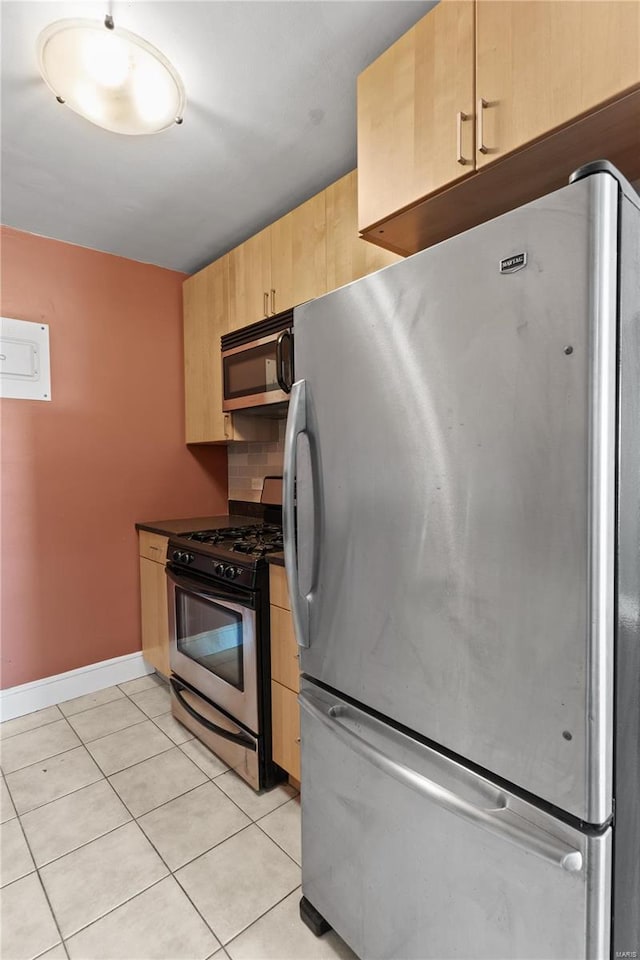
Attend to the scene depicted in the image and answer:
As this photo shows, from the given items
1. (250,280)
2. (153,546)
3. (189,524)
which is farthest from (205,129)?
(153,546)

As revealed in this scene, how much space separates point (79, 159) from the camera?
6.12 ft

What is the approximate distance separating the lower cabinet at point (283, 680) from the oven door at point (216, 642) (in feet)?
0.25

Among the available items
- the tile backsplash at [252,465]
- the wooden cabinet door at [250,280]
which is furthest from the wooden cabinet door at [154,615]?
the wooden cabinet door at [250,280]

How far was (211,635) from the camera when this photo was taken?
208cm

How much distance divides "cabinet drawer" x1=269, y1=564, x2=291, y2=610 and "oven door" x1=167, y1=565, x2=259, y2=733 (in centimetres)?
9

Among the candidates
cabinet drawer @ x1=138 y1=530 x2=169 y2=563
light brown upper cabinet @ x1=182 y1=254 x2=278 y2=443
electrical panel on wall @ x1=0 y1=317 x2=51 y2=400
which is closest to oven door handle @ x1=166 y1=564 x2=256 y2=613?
cabinet drawer @ x1=138 y1=530 x2=169 y2=563

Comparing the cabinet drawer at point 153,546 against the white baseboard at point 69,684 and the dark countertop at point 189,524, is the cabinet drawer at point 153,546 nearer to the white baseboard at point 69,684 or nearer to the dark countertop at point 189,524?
the dark countertop at point 189,524

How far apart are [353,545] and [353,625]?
0.63 ft

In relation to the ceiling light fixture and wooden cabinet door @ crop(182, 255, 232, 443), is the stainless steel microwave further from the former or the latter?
the ceiling light fixture

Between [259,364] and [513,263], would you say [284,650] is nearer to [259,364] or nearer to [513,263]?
[259,364]

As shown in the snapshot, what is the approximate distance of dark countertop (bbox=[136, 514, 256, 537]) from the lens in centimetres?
256

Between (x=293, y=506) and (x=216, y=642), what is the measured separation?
A: 1072 millimetres

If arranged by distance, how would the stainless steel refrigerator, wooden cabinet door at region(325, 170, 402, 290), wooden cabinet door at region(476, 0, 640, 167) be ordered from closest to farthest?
the stainless steel refrigerator → wooden cabinet door at region(476, 0, 640, 167) → wooden cabinet door at region(325, 170, 402, 290)

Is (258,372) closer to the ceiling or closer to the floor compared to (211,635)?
closer to the ceiling
